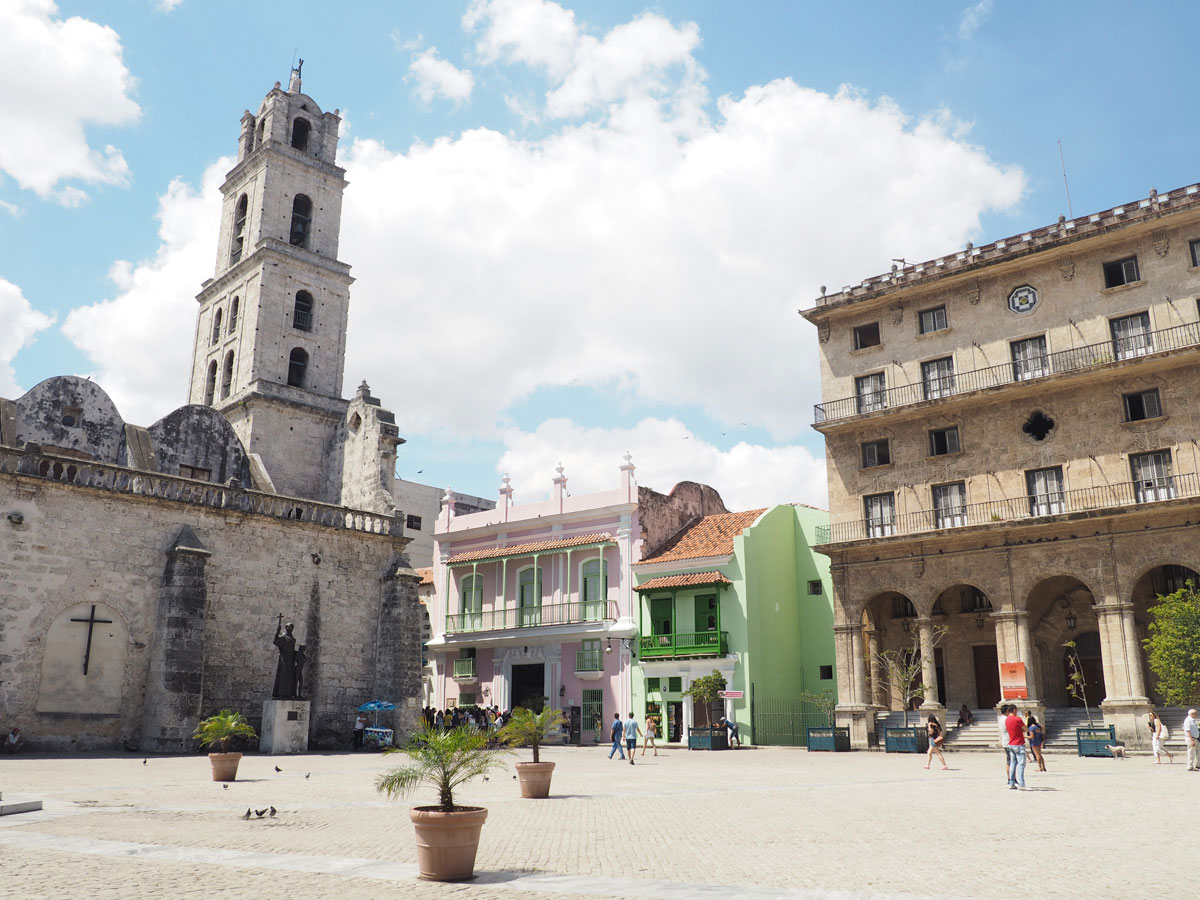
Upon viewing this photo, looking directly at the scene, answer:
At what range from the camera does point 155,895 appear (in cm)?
685

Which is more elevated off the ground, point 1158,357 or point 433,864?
point 1158,357

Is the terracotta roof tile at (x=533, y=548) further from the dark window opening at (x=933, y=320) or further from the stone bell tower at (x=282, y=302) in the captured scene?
the dark window opening at (x=933, y=320)

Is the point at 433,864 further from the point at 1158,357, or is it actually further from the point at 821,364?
the point at 821,364

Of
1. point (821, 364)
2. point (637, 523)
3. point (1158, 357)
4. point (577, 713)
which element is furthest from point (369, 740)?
point (1158, 357)

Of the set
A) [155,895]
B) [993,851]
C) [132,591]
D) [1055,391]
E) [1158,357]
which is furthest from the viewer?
[1055,391]

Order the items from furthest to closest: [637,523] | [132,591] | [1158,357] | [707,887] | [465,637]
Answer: [465,637] < [637,523] < [1158,357] < [132,591] < [707,887]

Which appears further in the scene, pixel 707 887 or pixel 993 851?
pixel 993 851

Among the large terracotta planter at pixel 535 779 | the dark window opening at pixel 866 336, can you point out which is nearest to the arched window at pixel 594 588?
the dark window opening at pixel 866 336

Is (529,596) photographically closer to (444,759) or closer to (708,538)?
(708,538)

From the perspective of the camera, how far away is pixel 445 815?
7.88m

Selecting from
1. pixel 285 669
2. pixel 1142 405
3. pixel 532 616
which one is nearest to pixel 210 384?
pixel 532 616

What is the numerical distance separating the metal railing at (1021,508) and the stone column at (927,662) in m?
3.20

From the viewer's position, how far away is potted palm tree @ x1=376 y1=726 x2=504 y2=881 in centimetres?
783

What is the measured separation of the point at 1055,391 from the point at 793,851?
1004 inches
